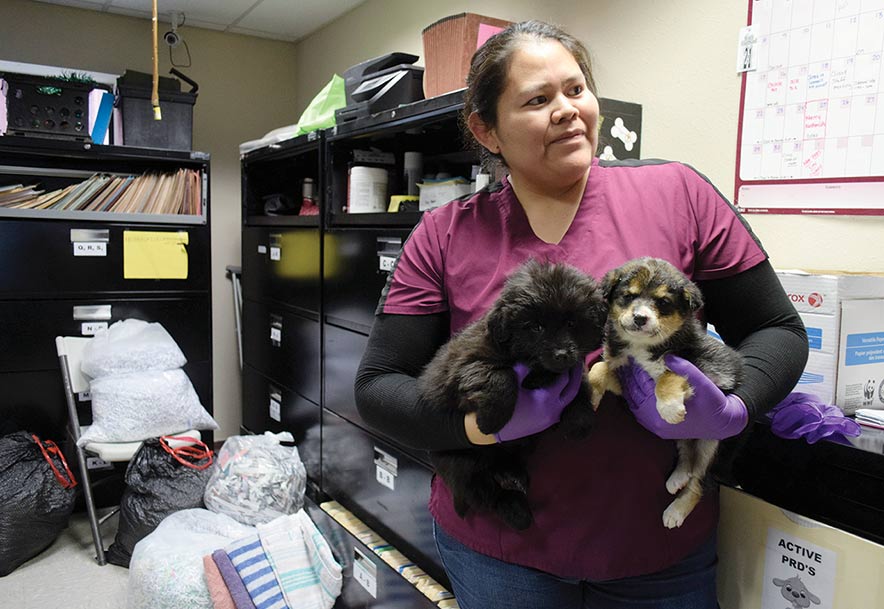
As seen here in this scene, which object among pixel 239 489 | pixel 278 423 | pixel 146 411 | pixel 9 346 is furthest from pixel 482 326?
pixel 9 346

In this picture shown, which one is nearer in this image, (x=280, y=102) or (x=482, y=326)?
(x=482, y=326)

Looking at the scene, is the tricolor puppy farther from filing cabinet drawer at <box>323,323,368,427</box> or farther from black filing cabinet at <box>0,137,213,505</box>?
black filing cabinet at <box>0,137,213,505</box>

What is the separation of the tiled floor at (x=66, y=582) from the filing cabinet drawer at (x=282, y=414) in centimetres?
89

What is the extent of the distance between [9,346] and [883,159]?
11.4 ft

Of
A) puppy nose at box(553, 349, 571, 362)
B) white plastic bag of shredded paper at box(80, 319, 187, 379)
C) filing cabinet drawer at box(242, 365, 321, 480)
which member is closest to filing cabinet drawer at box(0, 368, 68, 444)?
white plastic bag of shredded paper at box(80, 319, 187, 379)

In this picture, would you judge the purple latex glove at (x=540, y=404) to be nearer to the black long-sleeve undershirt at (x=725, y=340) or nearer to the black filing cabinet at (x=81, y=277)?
the black long-sleeve undershirt at (x=725, y=340)

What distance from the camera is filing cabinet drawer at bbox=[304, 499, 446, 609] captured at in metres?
2.06

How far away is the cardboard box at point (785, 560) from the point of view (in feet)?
3.64

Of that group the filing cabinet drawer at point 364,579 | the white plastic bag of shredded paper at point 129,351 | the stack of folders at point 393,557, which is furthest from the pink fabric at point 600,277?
the white plastic bag of shredded paper at point 129,351

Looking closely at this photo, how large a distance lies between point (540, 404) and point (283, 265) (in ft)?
8.17

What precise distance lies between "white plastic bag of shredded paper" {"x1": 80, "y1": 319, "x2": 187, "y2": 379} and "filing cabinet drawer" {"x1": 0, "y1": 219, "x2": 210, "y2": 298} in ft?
0.78

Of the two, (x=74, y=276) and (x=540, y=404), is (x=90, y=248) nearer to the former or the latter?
(x=74, y=276)

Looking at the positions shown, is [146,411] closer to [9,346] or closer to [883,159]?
[9,346]

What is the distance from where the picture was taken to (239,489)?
2.73 metres
